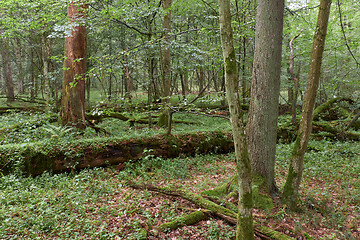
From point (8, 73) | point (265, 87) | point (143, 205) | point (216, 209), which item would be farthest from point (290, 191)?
point (8, 73)

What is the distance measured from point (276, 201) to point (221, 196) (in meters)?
1.19

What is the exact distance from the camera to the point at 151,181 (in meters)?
5.97

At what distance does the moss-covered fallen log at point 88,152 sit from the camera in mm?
5934

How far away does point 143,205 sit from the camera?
181 inches

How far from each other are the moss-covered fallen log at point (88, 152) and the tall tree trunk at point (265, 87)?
3.40m

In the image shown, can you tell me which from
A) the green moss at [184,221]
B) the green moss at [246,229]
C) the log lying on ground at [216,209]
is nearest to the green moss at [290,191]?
the log lying on ground at [216,209]

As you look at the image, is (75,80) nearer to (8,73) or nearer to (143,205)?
(143,205)

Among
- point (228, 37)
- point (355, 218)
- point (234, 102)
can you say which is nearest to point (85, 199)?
point (234, 102)

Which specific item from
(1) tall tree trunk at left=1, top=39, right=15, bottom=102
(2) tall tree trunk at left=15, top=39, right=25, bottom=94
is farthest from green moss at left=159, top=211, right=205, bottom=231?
(2) tall tree trunk at left=15, top=39, right=25, bottom=94

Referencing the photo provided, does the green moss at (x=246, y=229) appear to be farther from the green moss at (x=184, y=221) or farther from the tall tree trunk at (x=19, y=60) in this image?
the tall tree trunk at (x=19, y=60)

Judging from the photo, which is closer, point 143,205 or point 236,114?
point 236,114

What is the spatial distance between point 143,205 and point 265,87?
11.8ft

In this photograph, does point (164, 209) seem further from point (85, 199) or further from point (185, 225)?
point (85, 199)

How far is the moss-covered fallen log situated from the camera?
5.93m
